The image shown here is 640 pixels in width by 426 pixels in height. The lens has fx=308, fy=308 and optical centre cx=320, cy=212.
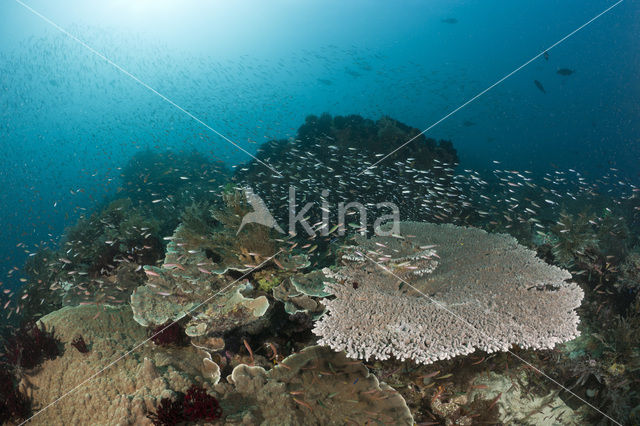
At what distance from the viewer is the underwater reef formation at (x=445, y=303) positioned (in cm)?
320

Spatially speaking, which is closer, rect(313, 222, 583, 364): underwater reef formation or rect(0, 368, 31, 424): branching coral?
rect(313, 222, 583, 364): underwater reef formation

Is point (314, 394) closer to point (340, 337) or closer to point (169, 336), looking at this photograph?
point (340, 337)

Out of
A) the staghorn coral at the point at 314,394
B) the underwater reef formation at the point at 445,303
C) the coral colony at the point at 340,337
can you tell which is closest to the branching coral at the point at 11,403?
the coral colony at the point at 340,337

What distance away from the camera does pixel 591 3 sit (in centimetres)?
6053

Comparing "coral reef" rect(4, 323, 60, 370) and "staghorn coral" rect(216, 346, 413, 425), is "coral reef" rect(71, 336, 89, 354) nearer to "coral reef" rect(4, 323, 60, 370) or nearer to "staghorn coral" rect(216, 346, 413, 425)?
"coral reef" rect(4, 323, 60, 370)

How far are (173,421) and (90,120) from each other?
11204cm

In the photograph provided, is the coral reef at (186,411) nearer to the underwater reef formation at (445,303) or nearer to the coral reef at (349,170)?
the underwater reef formation at (445,303)

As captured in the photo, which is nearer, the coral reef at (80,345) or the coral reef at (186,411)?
the coral reef at (186,411)

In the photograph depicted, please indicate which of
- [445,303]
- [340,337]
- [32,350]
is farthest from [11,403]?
[445,303]

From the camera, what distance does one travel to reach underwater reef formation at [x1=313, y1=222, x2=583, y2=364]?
3.20 meters

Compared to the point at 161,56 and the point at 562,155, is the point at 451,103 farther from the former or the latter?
the point at 161,56

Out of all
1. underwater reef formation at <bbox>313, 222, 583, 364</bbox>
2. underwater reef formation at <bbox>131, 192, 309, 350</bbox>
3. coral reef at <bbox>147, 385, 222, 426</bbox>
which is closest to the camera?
coral reef at <bbox>147, 385, 222, 426</bbox>

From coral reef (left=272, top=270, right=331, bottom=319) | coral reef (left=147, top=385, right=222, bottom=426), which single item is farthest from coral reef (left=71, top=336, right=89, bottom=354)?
coral reef (left=272, top=270, right=331, bottom=319)

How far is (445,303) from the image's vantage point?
3.74 metres
